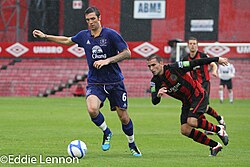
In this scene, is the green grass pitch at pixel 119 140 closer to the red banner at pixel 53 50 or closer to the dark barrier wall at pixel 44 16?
the red banner at pixel 53 50

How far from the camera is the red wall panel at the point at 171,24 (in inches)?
1671

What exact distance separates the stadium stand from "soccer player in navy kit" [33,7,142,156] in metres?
26.1

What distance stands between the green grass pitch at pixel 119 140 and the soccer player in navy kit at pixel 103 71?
59 centimetres

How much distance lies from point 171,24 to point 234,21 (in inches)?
156

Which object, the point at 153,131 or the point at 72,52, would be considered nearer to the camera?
the point at 153,131

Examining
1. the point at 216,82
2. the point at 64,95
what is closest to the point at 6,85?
the point at 64,95

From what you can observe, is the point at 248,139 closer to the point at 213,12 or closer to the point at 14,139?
the point at 14,139

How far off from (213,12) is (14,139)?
29550mm

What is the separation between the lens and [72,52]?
1626 inches

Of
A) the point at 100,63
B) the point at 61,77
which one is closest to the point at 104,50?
the point at 100,63

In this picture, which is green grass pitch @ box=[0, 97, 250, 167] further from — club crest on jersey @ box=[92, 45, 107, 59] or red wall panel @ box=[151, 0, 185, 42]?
red wall panel @ box=[151, 0, 185, 42]

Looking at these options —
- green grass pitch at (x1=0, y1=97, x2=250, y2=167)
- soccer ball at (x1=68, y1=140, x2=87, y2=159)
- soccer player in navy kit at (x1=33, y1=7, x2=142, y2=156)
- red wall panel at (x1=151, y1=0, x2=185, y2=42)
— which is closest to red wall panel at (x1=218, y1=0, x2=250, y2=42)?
red wall panel at (x1=151, y1=0, x2=185, y2=42)

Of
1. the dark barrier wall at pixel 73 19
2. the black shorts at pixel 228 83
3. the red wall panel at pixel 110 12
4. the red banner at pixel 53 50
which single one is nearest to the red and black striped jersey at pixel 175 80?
the black shorts at pixel 228 83

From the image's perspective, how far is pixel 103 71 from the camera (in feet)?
37.3
